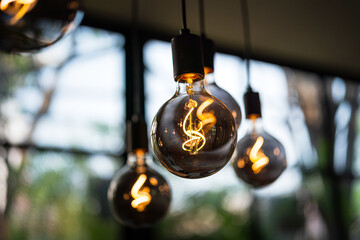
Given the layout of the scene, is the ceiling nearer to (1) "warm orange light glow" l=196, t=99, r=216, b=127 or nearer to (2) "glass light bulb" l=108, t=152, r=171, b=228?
(2) "glass light bulb" l=108, t=152, r=171, b=228

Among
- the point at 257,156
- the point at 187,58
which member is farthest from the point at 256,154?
the point at 187,58

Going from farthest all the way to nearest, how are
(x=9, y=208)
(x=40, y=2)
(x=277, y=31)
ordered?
(x=277, y=31), (x=9, y=208), (x=40, y=2)

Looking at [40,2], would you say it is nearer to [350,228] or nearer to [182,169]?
[182,169]

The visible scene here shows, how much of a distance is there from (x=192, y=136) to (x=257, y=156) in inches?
23.4

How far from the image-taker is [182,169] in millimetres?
707

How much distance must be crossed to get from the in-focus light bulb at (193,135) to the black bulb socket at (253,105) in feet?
1.92

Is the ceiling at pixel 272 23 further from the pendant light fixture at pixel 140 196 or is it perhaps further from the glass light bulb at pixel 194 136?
the glass light bulb at pixel 194 136

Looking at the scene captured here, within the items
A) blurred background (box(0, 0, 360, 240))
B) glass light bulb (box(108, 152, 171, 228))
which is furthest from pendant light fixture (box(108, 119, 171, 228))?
blurred background (box(0, 0, 360, 240))

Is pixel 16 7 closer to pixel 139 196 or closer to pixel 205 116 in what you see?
pixel 205 116

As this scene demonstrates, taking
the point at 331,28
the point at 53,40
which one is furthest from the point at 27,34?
the point at 331,28

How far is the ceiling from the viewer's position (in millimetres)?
2848

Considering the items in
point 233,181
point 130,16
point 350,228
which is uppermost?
point 130,16

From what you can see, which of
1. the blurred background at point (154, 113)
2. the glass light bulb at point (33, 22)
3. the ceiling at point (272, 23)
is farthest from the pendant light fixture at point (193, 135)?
the ceiling at point (272, 23)

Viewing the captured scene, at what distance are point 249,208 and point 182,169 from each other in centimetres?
245
